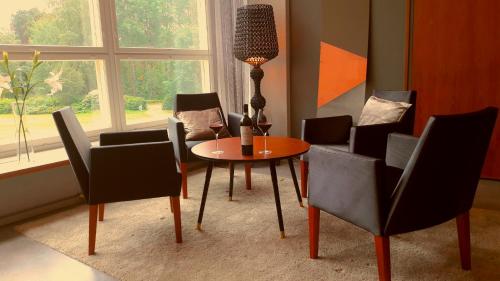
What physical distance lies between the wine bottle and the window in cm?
177

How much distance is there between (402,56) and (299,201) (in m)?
1.74

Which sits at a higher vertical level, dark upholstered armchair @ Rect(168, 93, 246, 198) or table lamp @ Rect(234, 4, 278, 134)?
table lamp @ Rect(234, 4, 278, 134)

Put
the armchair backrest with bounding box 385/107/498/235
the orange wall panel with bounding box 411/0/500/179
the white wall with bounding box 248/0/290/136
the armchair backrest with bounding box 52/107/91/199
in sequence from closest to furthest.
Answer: the armchair backrest with bounding box 385/107/498/235 → the armchair backrest with bounding box 52/107/91/199 → the orange wall panel with bounding box 411/0/500/179 → the white wall with bounding box 248/0/290/136

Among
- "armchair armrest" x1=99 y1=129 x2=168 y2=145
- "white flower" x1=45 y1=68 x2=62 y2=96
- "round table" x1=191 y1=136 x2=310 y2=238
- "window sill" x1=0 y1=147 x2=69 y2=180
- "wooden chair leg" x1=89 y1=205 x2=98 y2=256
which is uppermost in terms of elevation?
"white flower" x1=45 y1=68 x2=62 y2=96

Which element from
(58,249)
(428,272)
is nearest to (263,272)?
(428,272)

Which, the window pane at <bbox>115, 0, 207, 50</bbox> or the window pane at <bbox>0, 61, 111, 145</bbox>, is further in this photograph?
the window pane at <bbox>115, 0, 207, 50</bbox>

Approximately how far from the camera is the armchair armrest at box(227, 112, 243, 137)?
3.85m

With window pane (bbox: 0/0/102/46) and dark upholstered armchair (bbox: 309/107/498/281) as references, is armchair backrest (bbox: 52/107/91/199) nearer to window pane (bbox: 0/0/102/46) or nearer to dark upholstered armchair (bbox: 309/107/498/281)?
window pane (bbox: 0/0/102/46)

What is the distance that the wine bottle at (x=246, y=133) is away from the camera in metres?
2.56

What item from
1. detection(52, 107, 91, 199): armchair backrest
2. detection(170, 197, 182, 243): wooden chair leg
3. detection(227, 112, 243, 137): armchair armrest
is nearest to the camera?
detection(52, 107, 91, 199): armchair backrest

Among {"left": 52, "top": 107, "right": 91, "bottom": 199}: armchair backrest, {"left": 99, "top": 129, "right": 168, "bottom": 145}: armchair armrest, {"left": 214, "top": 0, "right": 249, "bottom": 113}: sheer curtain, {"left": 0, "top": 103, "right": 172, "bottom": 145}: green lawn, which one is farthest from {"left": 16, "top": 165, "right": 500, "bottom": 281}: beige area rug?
{"left": 214, "top": 0, "right": 249, "bottom": 113}: sheer curtain

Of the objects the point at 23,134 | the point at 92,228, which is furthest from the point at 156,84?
the point at 92,228

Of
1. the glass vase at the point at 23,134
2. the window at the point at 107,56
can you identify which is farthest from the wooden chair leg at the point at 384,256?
the window at the point at 107,56

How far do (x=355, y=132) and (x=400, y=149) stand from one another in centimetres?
41
